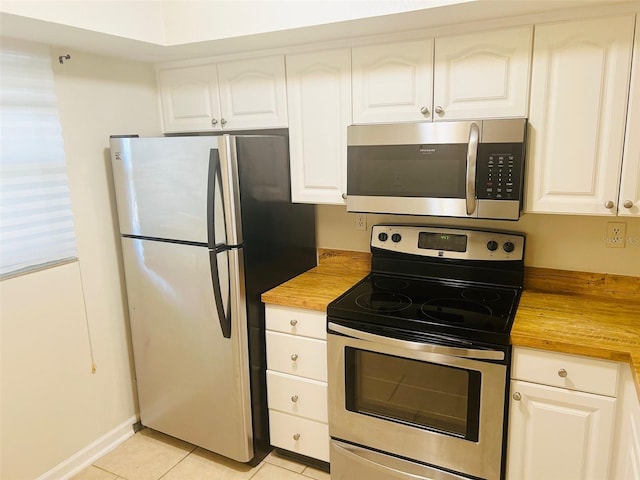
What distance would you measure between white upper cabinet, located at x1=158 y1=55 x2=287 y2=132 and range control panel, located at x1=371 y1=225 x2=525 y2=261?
0.78 m

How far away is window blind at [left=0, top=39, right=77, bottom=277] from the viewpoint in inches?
79.4

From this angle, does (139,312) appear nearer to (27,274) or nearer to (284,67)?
(27,274)

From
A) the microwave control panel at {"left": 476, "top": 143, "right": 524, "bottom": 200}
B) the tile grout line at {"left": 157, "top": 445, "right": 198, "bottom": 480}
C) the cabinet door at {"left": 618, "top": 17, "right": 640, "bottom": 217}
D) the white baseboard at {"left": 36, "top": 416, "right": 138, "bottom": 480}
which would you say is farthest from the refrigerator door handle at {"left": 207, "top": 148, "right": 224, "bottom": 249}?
the cabinet door at {"left": 618, "top": 17, "right": 640, "bottom": 217}

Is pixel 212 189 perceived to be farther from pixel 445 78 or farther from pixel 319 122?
pixel 445 78

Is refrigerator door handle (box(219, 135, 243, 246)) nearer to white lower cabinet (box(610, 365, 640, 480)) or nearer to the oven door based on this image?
the oven door

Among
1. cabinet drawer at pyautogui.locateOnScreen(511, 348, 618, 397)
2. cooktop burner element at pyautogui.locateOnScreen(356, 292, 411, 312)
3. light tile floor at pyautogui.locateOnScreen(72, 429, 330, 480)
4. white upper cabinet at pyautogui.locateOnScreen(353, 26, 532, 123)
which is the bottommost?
light tile floor at pyautogui.locateOnScreen(72, 429, 330, 480)

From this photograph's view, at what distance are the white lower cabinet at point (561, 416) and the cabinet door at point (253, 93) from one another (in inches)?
60.6

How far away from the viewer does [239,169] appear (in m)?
2.10

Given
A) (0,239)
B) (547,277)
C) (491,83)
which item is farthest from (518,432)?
(0,239)

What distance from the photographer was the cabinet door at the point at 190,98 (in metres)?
2.50

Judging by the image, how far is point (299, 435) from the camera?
2.36 m

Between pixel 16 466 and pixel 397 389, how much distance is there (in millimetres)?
1759

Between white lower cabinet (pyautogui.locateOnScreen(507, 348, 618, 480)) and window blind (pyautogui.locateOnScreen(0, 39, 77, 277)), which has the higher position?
window blind (pyautogui.locateOnScreen(0, 39, 77, 277))

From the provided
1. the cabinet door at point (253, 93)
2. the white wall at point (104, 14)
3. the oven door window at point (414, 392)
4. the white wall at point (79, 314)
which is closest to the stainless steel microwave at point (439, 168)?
the cabinet door at point (253, 93)
